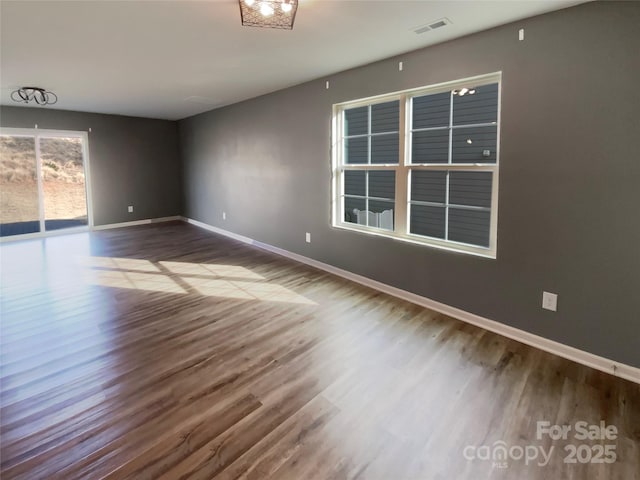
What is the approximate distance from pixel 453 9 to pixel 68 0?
2538 millimetres

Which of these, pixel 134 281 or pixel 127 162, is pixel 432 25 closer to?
pixel 134 281

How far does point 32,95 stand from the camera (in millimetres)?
5344

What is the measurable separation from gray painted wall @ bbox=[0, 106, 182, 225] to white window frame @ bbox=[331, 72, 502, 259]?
532 cm

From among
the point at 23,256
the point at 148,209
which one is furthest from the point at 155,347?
the point at 148,209

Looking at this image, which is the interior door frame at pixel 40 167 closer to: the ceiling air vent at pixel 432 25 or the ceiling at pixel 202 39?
the ceiling at pixel 202 39

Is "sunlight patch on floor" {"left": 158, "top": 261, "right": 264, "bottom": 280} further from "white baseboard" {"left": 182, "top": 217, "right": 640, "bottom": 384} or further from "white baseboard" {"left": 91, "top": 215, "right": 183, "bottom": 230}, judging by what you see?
"white baseboard" {"left": 91, "top": 215, "right": 183, "bottom": 230}

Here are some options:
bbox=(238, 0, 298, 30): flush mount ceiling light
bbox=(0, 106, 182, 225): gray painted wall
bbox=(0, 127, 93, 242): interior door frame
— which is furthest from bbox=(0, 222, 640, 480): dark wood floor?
bbox=(0, 106, 182, 225): gray painted wall

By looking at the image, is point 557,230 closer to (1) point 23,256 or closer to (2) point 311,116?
(2) point 311,116

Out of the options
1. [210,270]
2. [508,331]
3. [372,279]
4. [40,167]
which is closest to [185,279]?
[210,270]

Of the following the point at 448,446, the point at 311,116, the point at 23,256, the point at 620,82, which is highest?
the point at 311,116

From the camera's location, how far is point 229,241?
6266 millimetres

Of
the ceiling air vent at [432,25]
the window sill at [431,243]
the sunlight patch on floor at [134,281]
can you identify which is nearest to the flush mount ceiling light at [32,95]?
the sunlight patch on floor at [134,281]

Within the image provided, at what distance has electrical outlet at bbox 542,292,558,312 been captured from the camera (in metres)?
2.58

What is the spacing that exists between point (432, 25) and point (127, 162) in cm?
696
